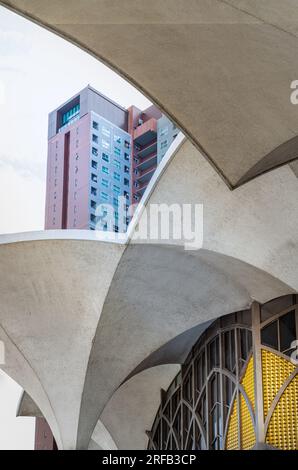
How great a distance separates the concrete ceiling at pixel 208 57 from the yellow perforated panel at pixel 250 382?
280 inches

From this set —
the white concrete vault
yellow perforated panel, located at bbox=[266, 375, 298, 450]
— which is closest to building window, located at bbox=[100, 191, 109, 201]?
the white concrete vault

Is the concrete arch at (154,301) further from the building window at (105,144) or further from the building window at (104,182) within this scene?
the building window at (105,144)

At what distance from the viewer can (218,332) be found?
66.4 ft

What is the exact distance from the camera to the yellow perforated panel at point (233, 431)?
18750mm

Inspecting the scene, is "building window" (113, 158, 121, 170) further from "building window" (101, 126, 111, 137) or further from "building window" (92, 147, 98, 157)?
"building window" (101, 126, 111, 137)

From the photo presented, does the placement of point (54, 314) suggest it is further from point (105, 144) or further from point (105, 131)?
point (105, 144)

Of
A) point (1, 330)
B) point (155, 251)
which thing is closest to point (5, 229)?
point (1, 330)

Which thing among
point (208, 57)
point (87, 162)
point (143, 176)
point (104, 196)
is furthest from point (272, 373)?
point (143, 176)

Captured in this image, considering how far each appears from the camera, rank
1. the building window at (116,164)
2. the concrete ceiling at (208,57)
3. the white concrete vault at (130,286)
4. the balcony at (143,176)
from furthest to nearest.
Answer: the balcony at (143,176) → the building window at (116,164) → the white concrete vault at (130,286) → the concrete ceiling at (208,57)

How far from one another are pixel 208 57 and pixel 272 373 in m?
9.11

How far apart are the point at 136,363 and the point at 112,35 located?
11949 mm

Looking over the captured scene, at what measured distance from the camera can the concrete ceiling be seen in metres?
9.56

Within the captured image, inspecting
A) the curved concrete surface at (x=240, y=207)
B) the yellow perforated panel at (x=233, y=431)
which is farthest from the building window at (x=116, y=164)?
the curved concrete surface at (x=240, y=207)

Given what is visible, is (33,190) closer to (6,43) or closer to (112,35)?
(6,43)
